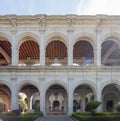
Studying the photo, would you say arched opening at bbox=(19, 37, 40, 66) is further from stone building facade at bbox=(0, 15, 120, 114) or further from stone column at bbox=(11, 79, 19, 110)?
stone column at bbox=(11, 79, 19, 110)

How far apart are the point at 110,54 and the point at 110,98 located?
7.52 metres

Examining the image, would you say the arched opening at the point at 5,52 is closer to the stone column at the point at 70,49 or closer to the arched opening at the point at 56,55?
the arched opening at the point at 56,55

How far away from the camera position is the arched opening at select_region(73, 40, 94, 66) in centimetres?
A: 4170

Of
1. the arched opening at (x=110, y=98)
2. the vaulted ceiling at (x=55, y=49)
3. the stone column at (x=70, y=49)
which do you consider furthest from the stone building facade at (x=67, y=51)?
the vaulted ceiling at (x=55, y=49)

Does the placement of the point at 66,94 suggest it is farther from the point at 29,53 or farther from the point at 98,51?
the point at 98,51

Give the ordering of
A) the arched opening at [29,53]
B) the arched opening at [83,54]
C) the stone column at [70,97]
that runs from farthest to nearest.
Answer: the arched opening at [29,53] < the arched opening at [83,54] < the stone column at [70,97]

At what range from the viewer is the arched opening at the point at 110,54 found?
41062 mm

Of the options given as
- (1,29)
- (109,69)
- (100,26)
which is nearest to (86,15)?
(100,26)

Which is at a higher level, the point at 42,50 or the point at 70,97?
the point at 42,50

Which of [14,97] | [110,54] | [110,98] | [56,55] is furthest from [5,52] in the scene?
[110,98]

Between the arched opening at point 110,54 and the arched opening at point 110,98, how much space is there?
626 centimetres

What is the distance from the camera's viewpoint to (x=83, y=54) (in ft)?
153

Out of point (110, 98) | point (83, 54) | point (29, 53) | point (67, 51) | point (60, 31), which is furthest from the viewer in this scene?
point (83, 54)

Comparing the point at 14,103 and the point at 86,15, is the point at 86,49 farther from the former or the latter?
the point at 14,103
